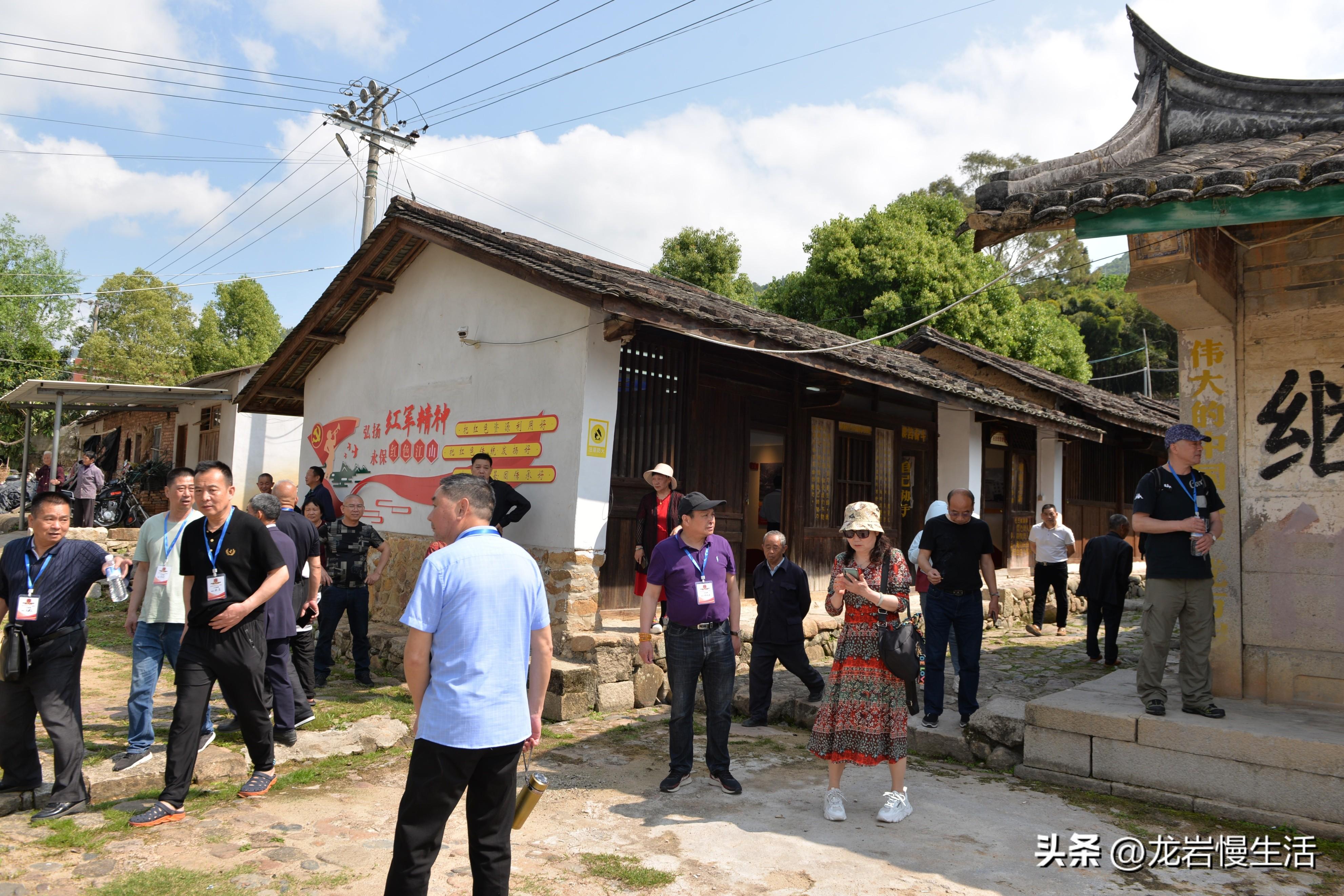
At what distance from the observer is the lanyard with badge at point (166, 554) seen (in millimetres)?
5582

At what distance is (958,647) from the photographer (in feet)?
21.2

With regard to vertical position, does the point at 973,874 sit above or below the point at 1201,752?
below

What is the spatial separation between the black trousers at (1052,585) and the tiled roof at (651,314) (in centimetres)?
216

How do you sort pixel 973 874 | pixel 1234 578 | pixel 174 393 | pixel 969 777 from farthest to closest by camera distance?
pixel 174 393, pixel 1234 578, pixel 969 777, pixel 973 874

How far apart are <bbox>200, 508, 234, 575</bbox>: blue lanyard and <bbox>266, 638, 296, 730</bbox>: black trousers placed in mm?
1289

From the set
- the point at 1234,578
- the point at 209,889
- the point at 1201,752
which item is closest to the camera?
the point at 209,889

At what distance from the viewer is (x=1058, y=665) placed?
9227 mm

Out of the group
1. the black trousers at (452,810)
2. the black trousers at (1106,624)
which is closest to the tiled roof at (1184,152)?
the black trousers at (452,810)

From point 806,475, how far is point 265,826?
24.3 feet

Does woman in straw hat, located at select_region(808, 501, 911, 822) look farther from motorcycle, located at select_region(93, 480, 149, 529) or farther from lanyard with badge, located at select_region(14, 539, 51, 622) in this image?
motorcycle, located at select_region(93, 480, 149, 529)

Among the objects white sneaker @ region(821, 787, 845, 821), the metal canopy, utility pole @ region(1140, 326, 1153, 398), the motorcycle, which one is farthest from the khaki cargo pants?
utility pole @ region(1140, 326, 1153, 398)

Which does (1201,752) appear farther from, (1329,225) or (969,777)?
(1329,225)

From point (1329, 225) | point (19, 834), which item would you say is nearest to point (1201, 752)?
point (1329, 225)

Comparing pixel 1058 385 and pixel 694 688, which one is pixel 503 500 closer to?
pixel 694 688
